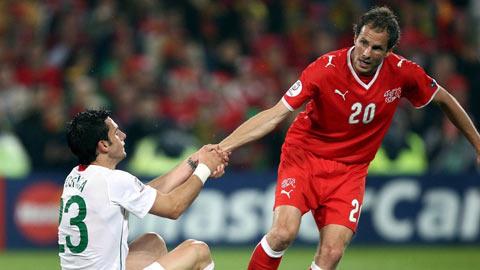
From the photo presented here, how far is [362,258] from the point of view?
1248 centimetres

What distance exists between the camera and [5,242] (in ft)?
41.5

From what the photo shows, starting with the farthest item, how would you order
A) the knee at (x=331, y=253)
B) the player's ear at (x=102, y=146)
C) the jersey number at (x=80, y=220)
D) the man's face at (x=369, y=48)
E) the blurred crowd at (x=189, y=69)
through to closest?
the blurred crowd at (x=189, y=69)
the knee at (x=331, y=253)
the man's face at (x=369, y=48)
the player's ear at (x=102, y=146)
the jersey number at (x=80, y=220)

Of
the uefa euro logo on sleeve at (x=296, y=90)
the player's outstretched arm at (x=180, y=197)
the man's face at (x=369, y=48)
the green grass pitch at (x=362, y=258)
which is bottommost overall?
the green grass pitch at (x=362, y=258)

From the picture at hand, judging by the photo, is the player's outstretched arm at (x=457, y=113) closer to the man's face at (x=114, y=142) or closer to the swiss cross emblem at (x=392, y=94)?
the swiss cross emblem at (x=392, y=94)

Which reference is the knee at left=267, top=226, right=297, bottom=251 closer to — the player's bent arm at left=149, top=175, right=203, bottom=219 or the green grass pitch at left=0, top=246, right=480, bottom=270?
the player's bent arm at left=149, top=175, right=203, bottom=219

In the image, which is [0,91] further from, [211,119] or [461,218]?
[461,218]

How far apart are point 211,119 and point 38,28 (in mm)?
3127

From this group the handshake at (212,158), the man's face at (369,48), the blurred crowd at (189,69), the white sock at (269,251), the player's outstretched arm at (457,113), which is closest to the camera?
the handshake at (212,158)

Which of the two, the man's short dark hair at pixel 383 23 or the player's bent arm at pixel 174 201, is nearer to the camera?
the player's bent arm at pixel 174 201

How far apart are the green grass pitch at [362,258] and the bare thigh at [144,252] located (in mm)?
3884

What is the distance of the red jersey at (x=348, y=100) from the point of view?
7953mm

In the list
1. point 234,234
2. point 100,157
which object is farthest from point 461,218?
point 100,157

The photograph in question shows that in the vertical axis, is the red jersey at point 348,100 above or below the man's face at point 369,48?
below

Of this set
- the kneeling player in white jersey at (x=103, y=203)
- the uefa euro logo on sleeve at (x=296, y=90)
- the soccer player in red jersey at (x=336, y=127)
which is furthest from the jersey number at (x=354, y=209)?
the kneeling player in white jersey at (x=103, y=203)
